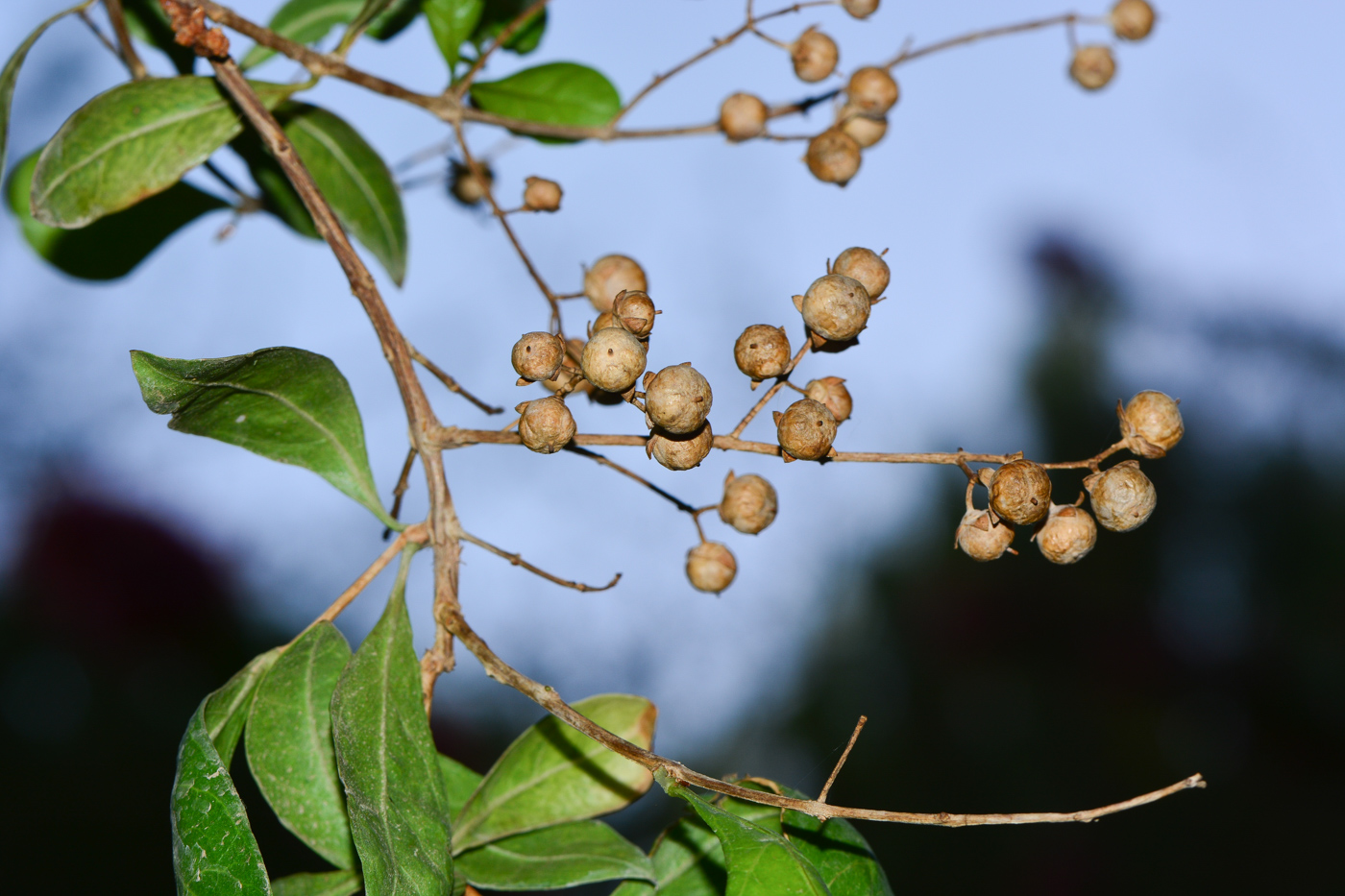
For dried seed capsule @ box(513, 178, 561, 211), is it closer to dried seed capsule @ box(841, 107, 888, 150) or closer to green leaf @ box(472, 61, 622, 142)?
green leaf @ box(472, 61, 622, 142)

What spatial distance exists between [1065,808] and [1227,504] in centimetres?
140

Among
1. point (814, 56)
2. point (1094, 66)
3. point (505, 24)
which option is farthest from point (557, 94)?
point (1094, 66)

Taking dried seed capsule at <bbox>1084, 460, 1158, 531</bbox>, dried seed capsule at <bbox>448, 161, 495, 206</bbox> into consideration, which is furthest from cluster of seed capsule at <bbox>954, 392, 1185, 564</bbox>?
dried seed capsule at <bbox>448, 161, 495, 206</bbox>

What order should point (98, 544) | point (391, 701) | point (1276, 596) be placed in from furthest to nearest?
1. point (1276, 596)
2. point (98, 544)
3. point (391, 701)

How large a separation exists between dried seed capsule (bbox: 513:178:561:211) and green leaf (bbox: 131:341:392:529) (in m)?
0.26

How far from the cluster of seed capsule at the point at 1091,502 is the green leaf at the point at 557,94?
0.62 m

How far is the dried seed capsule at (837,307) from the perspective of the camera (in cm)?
60

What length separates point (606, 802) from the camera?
72 cm

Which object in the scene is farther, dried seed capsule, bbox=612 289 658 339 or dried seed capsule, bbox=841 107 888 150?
dried seed capsule, bbox=841 107 888 150

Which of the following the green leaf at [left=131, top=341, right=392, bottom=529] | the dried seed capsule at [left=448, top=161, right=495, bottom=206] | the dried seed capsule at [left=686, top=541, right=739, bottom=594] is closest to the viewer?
the green leaf at [left=131, top=341, right=392, bottom=529]

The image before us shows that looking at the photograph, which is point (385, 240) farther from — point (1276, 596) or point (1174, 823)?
point (1276, 596)

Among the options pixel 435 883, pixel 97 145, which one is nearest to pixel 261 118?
pixel 97 145

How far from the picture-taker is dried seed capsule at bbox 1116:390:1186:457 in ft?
2.08

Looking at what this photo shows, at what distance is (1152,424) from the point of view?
0.64 m
